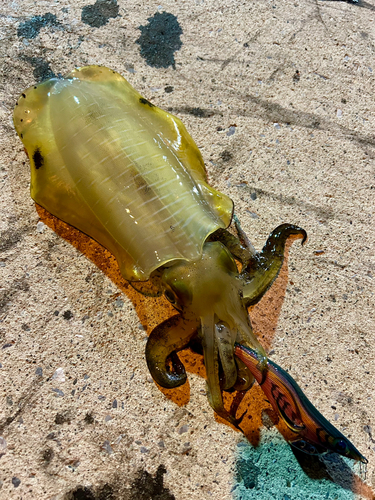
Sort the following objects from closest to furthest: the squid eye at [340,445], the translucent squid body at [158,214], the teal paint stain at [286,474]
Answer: the squid eye at [340,445], the translucent squid body at [158,214], the teal paint stain at [286,474]

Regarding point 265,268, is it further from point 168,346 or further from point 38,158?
point 38,158

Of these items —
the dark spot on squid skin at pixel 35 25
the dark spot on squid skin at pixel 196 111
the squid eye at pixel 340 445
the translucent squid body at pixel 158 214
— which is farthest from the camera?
the dark spot on squid skin at pixel 35 25

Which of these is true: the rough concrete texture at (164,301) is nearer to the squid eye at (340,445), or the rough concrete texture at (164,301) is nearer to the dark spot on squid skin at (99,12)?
the dark spot on squid skin at (99,12)

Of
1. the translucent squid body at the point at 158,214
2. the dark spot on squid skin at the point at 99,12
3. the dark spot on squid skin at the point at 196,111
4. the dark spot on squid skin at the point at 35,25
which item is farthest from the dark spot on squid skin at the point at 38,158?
the dark spot on squid skin at the point at 99,12

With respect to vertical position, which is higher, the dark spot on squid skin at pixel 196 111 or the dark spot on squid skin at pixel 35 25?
the dark spot on squid skin at pixel 35 25

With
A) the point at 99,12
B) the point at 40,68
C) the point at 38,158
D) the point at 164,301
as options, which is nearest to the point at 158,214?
the point at 164,301

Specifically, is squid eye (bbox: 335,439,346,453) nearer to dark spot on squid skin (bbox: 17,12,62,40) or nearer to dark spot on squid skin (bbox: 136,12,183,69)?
dark spot on squid skin (bbox: 136,12,183,69)
